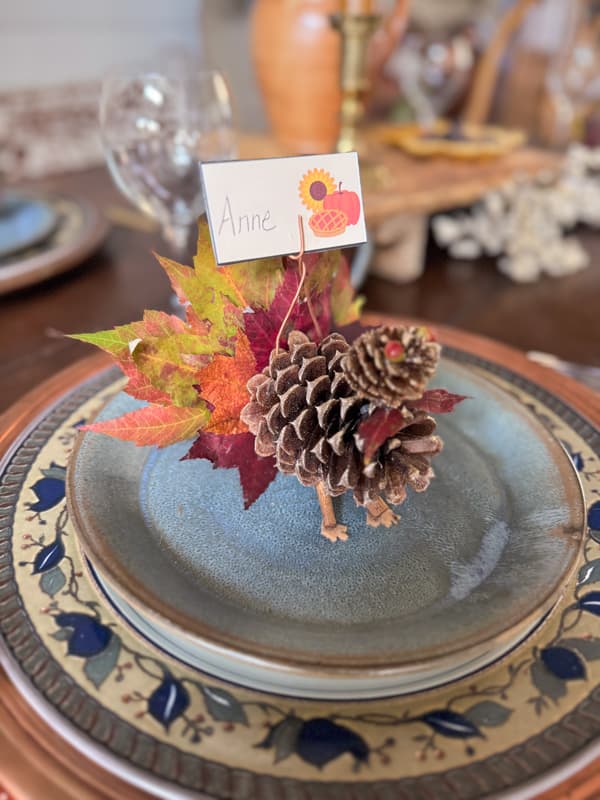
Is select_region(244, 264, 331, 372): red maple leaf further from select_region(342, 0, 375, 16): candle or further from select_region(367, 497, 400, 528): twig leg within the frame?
select_region(342, 0, 375, 16): candle

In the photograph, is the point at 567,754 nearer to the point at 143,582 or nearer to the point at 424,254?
the point at 143,582

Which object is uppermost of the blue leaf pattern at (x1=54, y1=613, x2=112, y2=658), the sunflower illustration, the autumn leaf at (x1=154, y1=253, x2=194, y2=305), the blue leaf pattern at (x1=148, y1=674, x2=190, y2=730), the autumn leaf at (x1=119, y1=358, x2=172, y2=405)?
the sunflower illustration

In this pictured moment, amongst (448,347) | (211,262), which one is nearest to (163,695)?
(211,262)

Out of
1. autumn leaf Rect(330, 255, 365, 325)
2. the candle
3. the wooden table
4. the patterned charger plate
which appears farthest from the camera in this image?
the candle

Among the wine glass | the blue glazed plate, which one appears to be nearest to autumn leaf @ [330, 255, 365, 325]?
the wine glass

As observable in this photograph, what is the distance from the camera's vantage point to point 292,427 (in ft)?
0.82

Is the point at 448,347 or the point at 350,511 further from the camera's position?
the point at 448,347

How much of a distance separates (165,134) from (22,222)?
18 cm

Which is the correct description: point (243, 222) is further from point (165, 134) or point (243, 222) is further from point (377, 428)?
point (165, 134)

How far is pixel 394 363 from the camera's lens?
231 millimetres

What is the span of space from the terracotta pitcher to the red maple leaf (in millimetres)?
539

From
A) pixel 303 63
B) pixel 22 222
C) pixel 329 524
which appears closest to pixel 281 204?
pixel 329 524

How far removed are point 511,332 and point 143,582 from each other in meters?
0.45

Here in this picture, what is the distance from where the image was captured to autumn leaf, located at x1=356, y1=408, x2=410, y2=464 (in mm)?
235
